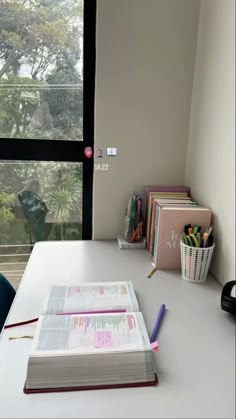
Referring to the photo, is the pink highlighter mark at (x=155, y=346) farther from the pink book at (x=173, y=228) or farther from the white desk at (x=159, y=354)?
the pink book at (x=173, y=228)

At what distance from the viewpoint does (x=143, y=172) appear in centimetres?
150

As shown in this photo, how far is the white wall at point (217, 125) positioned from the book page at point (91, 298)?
0.36m

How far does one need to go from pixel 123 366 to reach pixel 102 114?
1.06 metres

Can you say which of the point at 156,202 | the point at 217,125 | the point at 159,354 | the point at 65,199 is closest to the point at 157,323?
the point at 159,354

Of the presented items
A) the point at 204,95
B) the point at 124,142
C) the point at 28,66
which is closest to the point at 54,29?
the point at 28,66

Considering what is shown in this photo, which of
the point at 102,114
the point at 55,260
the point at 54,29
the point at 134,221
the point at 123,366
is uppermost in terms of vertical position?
the point at 54,29

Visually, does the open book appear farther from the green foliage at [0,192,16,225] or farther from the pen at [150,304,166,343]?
the green foliage at [0,192,16,225]

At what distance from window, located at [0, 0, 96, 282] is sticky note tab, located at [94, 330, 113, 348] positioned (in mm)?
898

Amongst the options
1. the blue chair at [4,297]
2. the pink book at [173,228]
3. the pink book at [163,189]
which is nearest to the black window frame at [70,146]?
the pink book at [163,189]

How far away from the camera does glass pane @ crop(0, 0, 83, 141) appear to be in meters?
1.43

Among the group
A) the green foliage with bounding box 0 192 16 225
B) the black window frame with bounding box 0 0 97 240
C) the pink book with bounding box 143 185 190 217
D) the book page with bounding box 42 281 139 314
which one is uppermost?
the black window frame with bounding box 0 0 97 240

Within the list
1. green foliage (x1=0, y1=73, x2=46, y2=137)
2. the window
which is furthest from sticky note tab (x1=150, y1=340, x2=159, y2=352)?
green foliage (x1=0, y1=73, x2=46, y2=137)

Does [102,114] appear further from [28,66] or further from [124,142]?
[28,66]

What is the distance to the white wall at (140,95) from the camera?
1.35m
